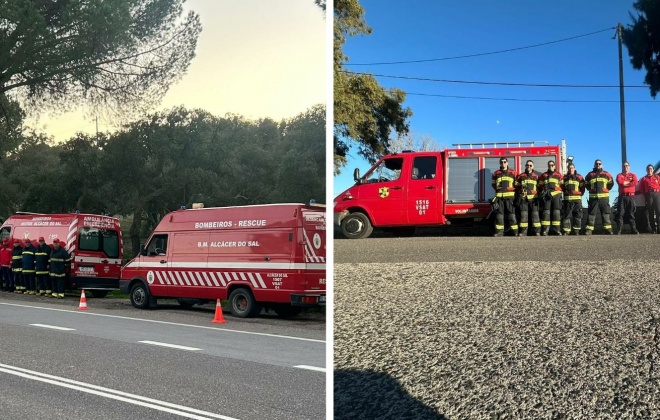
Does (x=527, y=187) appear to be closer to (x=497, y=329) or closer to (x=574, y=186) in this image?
(x=574, y=186)

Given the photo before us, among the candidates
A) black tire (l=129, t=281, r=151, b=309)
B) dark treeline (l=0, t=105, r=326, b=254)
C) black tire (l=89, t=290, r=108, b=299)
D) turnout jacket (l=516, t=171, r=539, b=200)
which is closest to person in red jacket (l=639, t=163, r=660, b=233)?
turnout jacket (l=516, t=171, r=539, b=200)

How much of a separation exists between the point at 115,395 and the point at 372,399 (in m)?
3.77

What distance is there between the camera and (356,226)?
240 cm

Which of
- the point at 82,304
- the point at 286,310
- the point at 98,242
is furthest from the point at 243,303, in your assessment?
the point at 82,304

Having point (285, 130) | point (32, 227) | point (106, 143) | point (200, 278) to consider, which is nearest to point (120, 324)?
point (200, 278)

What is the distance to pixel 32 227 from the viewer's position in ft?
34.3

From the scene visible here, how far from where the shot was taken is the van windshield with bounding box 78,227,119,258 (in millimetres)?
9719

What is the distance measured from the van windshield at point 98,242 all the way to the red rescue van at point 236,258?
929 millimetres

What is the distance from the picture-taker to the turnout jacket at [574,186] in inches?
79.7

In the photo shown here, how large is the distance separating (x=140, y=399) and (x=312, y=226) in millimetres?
2759

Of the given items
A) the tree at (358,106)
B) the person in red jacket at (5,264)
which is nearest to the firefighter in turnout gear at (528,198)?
the tree at (358,106)

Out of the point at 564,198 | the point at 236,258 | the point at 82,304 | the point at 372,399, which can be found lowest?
the point at 82,304

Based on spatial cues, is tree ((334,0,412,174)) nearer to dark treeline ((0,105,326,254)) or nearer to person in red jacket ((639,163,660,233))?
person in red jacket ((639,163,660,233))

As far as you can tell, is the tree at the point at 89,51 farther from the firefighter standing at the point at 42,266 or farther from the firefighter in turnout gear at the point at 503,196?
the firefighter in turnout gear at the point at 503,196
